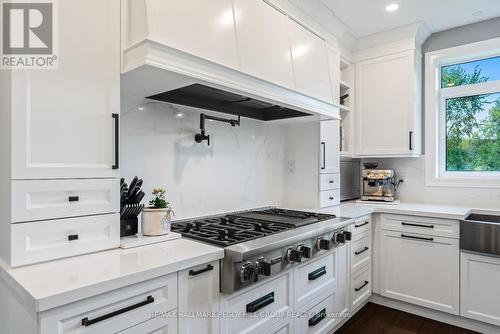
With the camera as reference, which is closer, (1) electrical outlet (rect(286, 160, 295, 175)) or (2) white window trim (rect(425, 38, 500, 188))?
(1) electrical outlet (rect(286, 160, 295, 175))

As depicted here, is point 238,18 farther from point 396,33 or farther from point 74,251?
point 396,33

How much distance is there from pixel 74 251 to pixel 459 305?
2791 millimetres

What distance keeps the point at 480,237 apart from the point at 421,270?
0.55 m

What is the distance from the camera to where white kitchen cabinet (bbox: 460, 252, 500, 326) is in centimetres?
231

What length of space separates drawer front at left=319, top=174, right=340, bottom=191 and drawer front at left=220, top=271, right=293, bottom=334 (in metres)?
1.16

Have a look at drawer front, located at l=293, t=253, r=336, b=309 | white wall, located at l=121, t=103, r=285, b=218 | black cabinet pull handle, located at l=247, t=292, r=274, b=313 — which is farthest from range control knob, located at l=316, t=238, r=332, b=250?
white wall, located at l=121, t=103, r=285, b=218

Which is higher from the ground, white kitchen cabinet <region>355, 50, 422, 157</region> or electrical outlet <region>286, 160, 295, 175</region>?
white kitchen cabinet <region>355, 50, 422, 157</region>

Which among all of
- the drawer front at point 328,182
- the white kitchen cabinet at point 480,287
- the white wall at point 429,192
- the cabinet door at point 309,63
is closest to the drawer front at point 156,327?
the cabinet door at point 309,63

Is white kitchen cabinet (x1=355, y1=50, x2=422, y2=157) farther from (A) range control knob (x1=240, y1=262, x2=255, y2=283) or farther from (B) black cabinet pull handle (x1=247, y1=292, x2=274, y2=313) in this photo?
(A) range control knob (x1=240, y1=262, x2=255, y2=283)

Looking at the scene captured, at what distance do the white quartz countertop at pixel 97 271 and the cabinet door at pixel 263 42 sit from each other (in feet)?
3.40

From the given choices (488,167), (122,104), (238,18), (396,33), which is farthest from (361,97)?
(122,104)

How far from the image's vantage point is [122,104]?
1.71 m

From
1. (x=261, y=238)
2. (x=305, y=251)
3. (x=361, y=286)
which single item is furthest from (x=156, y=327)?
(x=361, y=286)

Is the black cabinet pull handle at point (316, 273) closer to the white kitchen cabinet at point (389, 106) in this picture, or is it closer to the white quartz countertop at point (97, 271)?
the white quartz countertop at point (97, 271)
